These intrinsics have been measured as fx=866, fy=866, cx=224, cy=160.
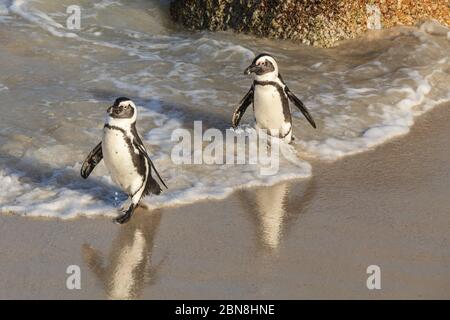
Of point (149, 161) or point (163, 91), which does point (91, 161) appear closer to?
point (149, 161)

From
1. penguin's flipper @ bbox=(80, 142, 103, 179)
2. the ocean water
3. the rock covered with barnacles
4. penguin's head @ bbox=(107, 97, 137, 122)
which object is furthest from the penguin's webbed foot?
the rock covered with barnacles

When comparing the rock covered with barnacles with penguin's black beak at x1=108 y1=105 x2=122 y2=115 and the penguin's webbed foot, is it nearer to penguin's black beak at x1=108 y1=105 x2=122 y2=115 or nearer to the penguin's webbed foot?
penguin's black beak at x1=108 y1=105 x2=122 y2=115

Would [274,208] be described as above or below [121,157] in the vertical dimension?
below

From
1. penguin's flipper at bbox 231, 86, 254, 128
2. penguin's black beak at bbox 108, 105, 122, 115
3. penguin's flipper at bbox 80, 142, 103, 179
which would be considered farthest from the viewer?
penguin's flipper at bbox 231, 86, 254, 128

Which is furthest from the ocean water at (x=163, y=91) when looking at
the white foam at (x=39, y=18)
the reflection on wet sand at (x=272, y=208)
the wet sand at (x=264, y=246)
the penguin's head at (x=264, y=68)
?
the penguin's head at (x=264, y=68)

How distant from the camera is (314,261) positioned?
4738 mm

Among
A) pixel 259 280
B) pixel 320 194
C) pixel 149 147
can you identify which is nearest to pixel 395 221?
pixel 320 194

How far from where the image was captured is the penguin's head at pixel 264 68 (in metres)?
6.46

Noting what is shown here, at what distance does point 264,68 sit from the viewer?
6477 mm

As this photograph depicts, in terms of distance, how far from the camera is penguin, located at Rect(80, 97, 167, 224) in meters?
5.34

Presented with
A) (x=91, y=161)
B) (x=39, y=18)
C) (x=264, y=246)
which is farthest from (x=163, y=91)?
(x=264, y=246)

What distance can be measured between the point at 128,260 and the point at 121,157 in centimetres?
83

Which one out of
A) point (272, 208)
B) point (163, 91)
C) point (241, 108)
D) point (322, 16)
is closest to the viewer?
point (272, 208)
